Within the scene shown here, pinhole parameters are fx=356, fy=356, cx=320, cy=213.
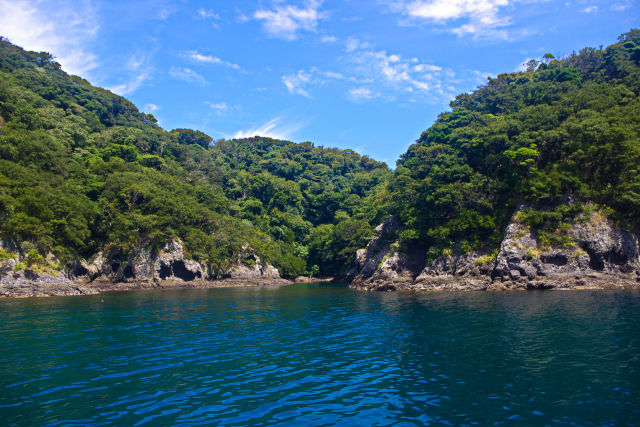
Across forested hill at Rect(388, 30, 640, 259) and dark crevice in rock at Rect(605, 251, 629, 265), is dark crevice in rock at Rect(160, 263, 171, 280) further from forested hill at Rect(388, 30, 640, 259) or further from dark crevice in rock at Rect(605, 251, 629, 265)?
dark crevice in rock at Rect(605, 251, 629, 265)

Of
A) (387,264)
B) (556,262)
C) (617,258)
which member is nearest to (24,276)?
(387,264)

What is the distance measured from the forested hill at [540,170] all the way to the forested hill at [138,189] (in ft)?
77.0

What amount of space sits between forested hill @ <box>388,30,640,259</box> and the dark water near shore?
21851 millimetres

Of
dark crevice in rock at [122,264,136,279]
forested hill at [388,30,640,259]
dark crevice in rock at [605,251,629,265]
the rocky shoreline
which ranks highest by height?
forested hill at [388,30,640,259]

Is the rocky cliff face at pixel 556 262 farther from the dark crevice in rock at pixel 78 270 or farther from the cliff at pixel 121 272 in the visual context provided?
the dark crevice in rock at pixel 78 270

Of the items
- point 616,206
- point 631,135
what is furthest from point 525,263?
point 631,135

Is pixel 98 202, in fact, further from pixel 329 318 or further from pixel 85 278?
pixel 329 318

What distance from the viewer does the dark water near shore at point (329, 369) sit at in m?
9.48

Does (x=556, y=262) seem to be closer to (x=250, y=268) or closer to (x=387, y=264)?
(x=387, y=264)

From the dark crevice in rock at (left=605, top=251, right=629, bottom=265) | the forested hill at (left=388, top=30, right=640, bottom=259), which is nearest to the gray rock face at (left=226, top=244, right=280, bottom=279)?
the forested hill at (left=388, top=30, right=640, bottom=259)

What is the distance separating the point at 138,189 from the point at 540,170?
203 feet

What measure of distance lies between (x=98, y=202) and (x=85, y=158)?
55.4 ft

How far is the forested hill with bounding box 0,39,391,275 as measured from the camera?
4784 cm

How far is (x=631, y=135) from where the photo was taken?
41062 millimetres
